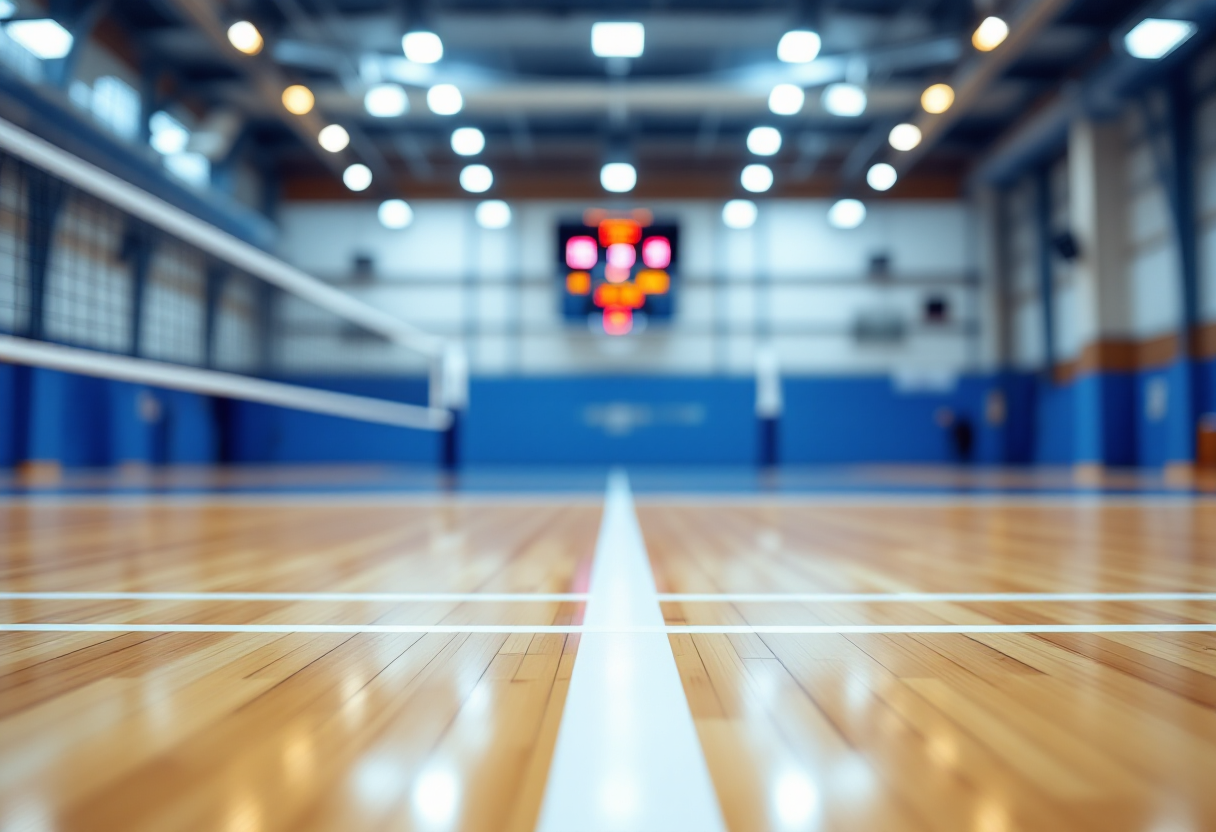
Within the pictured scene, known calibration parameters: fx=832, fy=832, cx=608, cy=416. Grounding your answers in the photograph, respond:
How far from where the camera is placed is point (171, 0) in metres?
6.59

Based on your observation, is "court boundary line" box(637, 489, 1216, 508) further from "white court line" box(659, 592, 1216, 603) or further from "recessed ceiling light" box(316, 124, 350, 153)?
"recessed ceiling light" box(316, 124, 350, 153)

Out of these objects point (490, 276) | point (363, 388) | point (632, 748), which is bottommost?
point (632, 748)

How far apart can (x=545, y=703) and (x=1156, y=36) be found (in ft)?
28.0

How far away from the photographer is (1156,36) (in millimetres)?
7031

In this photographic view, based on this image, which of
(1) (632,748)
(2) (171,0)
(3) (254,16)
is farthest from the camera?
(3) (254,16)

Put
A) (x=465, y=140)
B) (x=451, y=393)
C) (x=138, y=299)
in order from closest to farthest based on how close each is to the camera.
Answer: (x=138, y=299) → (x=451, y=393) → (x=465, y=140)

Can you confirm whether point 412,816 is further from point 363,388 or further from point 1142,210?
point 363,388

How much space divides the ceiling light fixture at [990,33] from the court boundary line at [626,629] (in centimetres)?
663

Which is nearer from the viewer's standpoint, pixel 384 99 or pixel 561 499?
pixel 561 499

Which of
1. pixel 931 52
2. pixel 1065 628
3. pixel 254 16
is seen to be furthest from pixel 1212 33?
pixel 1065 628

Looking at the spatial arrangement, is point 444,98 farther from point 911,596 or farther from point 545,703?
point 545,703

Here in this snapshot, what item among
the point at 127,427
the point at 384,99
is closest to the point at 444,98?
the point at 384,99

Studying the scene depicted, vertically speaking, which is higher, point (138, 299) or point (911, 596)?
point (138, 299)

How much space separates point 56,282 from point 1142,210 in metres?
12.8
